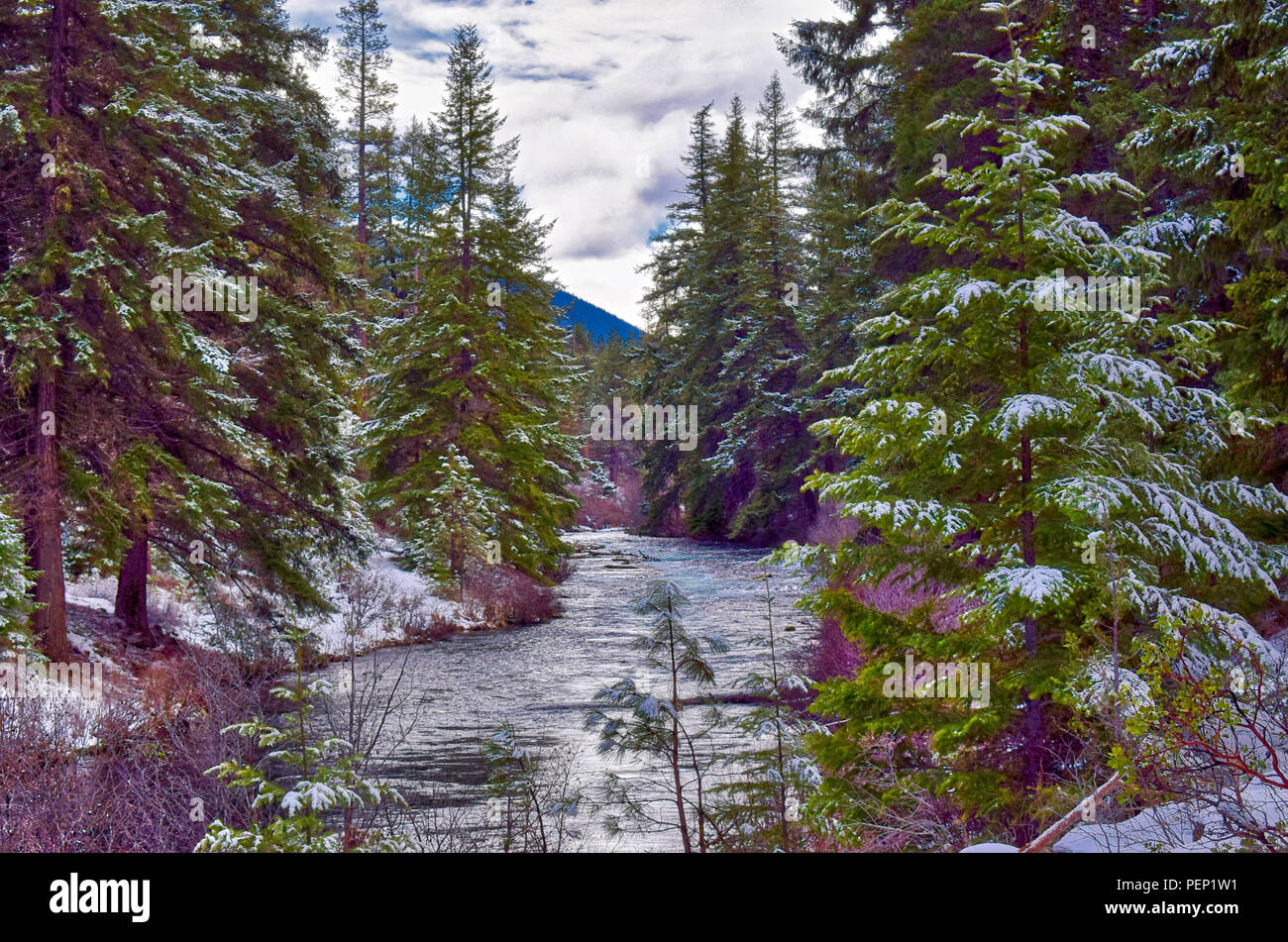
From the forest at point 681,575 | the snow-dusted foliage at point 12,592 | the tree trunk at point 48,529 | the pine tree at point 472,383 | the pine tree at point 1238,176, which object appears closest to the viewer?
the forest at point 681,575

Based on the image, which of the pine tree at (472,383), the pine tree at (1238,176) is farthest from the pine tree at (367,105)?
the pine tree at (1238,176)

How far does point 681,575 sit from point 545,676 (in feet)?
38.0

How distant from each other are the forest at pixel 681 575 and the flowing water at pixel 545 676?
0.50 ft

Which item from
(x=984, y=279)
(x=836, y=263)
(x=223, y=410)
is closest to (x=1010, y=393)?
(x=984, y=279)

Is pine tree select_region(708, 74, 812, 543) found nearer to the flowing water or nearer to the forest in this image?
the flowing water

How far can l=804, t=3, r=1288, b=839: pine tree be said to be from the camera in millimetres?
6203

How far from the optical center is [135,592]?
46.2 feet

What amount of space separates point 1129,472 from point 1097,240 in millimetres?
2118

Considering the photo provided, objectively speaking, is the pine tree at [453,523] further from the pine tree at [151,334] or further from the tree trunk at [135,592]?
the tree trunk at [135,592]

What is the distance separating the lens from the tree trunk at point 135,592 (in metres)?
13.9

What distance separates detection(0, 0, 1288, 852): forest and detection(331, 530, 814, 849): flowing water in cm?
15

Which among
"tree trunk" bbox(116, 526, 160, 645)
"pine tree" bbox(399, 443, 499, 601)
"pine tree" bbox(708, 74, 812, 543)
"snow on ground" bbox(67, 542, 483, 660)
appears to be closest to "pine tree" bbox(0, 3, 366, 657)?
"tree trunk" bbox(116, 526, 160, 645)

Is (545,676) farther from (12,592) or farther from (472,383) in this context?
(472,383)

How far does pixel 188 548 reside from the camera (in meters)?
13.9
